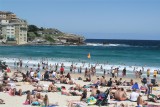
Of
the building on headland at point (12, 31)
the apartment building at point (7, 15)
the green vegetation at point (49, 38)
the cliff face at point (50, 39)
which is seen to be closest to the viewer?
the building on headland at point (12, 31)

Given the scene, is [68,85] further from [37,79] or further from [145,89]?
[145,89]

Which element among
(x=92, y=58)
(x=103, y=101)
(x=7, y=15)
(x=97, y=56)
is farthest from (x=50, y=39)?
(x=103, y=101)

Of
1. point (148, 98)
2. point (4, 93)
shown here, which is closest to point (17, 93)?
point (4, 93)

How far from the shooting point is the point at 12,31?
133 m

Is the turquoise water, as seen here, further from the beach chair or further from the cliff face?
the cliff face

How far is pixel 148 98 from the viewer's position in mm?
20172

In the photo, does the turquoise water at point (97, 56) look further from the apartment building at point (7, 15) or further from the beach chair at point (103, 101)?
the apartment building at point (7, 15)

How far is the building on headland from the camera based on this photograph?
133000 millimetres

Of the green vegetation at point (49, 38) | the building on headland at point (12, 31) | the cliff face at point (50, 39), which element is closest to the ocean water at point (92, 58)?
the building on headland at point (12, 31)

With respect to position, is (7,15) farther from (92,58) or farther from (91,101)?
(91,101)

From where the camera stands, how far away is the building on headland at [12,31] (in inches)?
5236

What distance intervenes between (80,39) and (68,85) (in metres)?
136

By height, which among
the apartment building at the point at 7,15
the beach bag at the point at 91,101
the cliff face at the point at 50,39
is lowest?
the cliff face at the point at 50,39

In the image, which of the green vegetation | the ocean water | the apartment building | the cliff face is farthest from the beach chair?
the green vegetation
